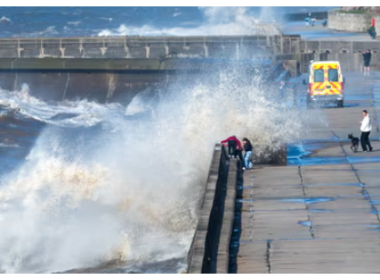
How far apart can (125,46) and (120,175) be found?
29755 mm

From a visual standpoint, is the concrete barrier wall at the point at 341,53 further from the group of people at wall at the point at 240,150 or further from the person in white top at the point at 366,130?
the group of people at wall at the point at 240,150

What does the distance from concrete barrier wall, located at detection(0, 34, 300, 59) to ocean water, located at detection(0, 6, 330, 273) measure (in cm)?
961

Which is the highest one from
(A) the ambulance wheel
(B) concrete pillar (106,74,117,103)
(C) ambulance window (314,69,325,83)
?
(C) ambulance window (314,69,325,83)

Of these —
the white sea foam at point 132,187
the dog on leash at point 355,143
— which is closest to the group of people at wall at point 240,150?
the white sea foam at point 132,187

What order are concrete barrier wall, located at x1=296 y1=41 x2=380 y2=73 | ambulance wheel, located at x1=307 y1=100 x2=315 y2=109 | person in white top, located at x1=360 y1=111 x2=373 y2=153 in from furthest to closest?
concrete barrier wall, located at x1=296 y1=41 x2=380 y2=73 → ambulance wheel, located at x1=307 y1=100 x2=315 y2=109 → person in white top, located at x1=360 y1=111 x2=373 y2=153

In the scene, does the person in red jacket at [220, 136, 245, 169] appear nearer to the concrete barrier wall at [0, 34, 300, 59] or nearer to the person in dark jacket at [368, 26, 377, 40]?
the concrete barrier wall at [0, 34, 300, 59]

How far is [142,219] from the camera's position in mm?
19453

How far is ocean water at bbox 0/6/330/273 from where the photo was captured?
58.5 feet

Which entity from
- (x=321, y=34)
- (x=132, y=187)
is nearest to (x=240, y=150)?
(x=132, y=187)

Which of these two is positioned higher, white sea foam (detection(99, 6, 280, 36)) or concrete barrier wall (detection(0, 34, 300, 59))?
concrete barrier wall (detection(0, 34, 300, 59))

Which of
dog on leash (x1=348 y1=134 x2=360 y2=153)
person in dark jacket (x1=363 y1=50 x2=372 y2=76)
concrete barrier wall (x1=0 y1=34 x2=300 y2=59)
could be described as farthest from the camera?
concrete barrier wall (x1=0 y1=34 x2=300 y2=59)

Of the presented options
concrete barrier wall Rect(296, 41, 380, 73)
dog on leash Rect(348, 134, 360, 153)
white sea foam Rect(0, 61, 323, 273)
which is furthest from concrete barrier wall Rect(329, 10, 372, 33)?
dog on leash Rect(348, 134, 360, 153)

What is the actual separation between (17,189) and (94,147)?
324 inches

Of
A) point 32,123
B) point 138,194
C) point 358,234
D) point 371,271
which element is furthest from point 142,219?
point 32,123
